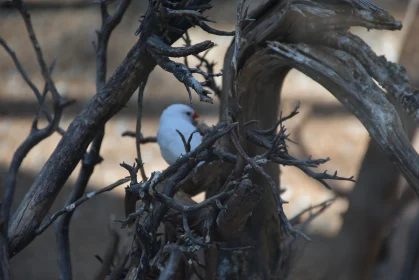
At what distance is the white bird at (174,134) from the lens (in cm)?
163

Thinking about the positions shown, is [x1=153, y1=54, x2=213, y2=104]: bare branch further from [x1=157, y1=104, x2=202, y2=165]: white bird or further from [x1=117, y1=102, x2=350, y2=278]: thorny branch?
[x1=157, y1=104, x2=202, y2=165]: white bird

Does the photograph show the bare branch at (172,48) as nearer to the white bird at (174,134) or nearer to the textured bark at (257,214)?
the textured bark at (257,214)

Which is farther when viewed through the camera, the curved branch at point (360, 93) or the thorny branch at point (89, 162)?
the thorny branch at point (89, 162)

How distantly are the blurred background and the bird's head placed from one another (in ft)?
3.00

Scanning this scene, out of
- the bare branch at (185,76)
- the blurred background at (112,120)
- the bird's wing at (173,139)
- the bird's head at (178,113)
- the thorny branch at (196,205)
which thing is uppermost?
the blurred background at (112,120)

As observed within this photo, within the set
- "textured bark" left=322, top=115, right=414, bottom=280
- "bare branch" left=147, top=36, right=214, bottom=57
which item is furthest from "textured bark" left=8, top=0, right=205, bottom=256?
"textured bark" left=322, top=115, right=414, bottom=280

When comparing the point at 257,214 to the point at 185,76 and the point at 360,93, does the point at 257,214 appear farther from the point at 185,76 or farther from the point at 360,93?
the point at 185,76

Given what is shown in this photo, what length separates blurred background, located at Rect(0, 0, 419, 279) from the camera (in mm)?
2828

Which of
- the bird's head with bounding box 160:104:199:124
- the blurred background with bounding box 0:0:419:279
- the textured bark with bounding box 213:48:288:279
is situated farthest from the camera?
Answer: the blurred background with bounding box 0:0:419:279

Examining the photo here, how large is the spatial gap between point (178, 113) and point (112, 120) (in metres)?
1.12

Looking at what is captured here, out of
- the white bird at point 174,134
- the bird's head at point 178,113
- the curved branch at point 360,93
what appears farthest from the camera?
the bird's head at point 178,113

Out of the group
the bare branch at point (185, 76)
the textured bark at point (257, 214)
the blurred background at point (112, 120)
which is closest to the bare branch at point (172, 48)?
the bare branch at point (185, 76)

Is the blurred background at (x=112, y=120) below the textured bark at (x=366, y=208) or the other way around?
the other way around

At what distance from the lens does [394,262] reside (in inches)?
111
